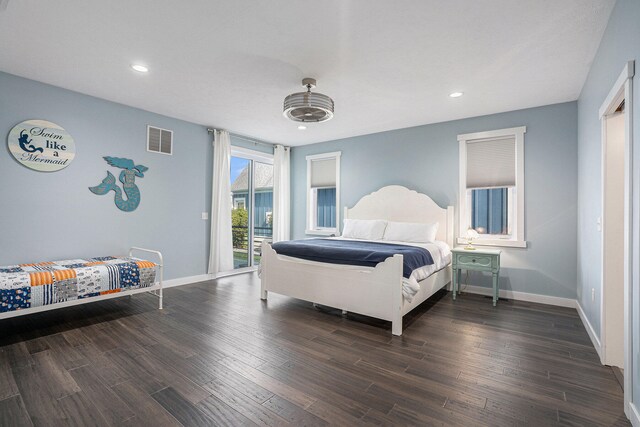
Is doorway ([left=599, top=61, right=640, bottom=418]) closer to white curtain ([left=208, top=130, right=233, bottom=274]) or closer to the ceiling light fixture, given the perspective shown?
the ceiling light fixture

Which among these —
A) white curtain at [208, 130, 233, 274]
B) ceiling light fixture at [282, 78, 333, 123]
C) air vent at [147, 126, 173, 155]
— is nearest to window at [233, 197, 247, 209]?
white curtain at [208, 130, 233, 274]

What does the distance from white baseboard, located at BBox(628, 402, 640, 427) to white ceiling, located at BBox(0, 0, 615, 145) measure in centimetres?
248

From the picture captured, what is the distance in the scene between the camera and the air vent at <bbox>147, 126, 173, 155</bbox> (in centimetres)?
436

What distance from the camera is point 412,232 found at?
4457 mm

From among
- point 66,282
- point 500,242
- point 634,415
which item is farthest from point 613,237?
point 66,282

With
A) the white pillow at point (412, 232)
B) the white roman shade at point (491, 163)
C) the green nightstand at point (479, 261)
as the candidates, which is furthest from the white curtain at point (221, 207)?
the white roman shade at point (491, 163)

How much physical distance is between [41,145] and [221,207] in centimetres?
237

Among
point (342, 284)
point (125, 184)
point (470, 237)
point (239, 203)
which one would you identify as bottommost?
point (342, 284)

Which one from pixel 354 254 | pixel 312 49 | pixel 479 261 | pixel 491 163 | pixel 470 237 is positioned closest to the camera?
pixel 312 49

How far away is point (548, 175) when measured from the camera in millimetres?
3912

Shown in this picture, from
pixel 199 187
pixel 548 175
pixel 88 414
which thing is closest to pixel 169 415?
pixel 88 414

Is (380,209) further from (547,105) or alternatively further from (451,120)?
(547,105)

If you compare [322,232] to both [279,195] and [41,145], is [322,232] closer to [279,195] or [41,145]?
[279,195]

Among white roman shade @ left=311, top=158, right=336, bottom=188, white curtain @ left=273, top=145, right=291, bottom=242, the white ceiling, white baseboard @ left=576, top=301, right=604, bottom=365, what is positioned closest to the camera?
the white ceiling
